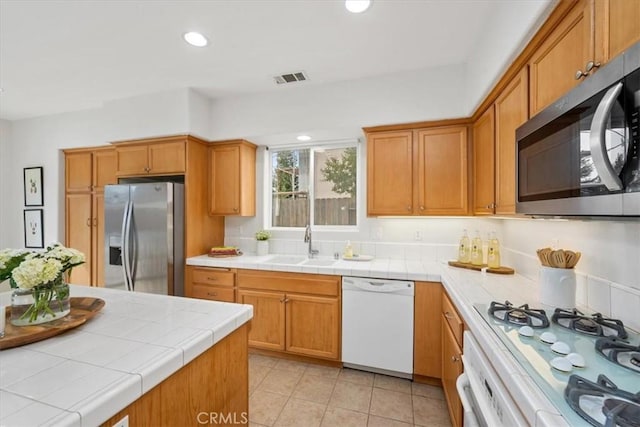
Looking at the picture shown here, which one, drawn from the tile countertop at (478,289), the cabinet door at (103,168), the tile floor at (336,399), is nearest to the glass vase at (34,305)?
the tile floor at (336,399)

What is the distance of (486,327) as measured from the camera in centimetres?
113

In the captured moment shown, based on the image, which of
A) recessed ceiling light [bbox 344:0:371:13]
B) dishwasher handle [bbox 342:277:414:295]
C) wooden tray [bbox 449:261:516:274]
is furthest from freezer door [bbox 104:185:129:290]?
wooden tray [bbox 449:261:516:274]

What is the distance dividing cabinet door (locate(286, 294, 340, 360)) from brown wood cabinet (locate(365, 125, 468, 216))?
39.1 inches

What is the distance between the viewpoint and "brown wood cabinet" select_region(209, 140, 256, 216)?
3131 mm

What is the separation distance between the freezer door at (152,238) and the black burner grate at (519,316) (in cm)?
277

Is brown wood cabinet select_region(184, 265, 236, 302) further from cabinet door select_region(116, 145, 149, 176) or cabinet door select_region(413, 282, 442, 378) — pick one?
cabinet door select_region(413, 282, 442, 378)

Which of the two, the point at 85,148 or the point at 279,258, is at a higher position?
the point at 85,148

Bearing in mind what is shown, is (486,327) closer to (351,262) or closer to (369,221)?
(351,262)

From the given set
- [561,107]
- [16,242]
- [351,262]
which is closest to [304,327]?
[351,262]

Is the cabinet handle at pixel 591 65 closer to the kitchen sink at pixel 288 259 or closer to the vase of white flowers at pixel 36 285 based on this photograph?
the vase of white flowers at pixel 36 285

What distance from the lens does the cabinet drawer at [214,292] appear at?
2754 mm

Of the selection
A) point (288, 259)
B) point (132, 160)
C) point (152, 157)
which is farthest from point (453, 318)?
point (132, 160)

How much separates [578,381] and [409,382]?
72.0 inches

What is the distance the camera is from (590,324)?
1.10 m
